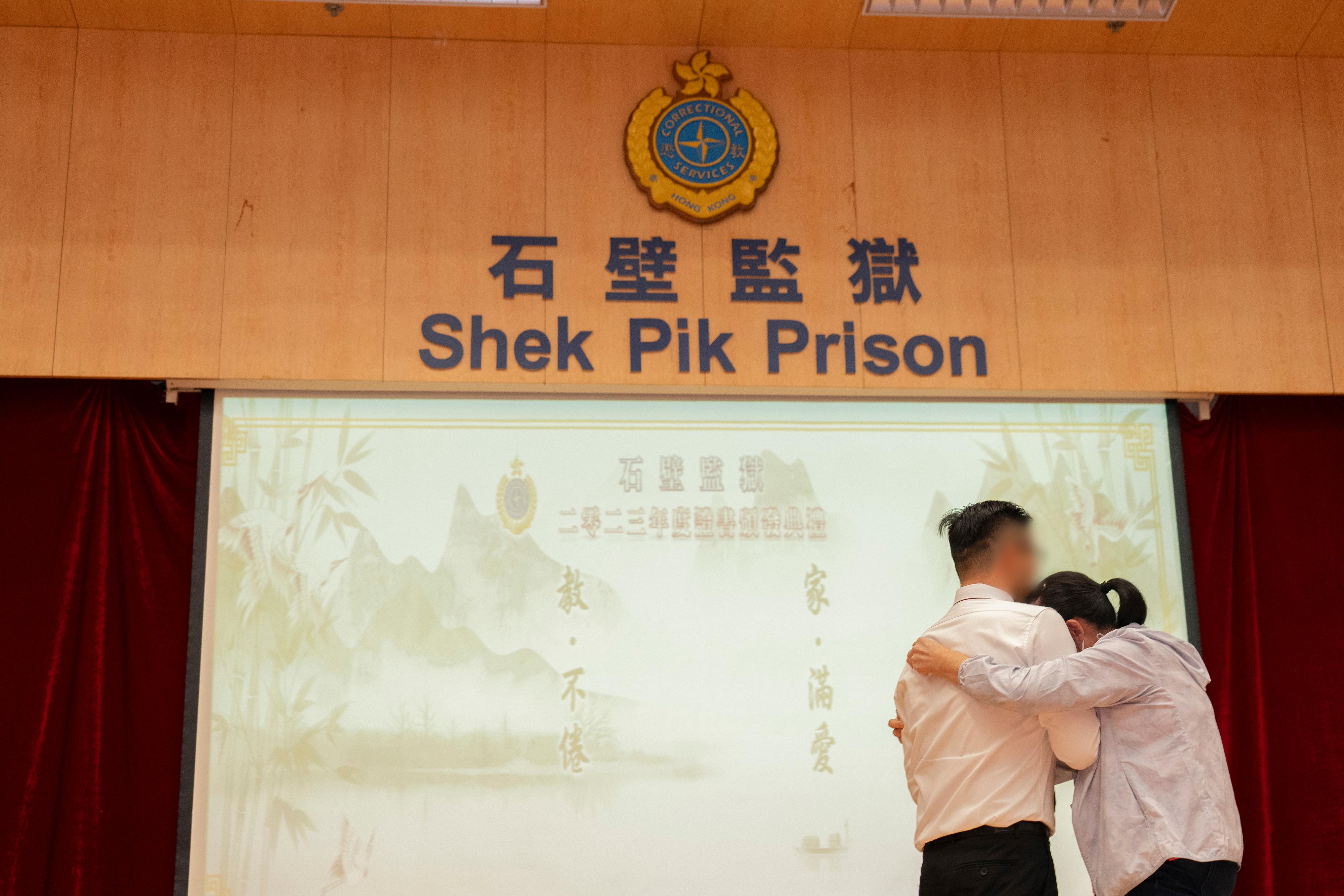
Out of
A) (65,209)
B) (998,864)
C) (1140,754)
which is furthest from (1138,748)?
(65,209)

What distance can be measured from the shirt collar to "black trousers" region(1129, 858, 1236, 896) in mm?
Answer: 618

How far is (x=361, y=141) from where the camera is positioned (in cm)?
400

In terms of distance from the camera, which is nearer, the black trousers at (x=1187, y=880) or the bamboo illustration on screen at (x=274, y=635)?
the black trousers at (x=1187, y=880)

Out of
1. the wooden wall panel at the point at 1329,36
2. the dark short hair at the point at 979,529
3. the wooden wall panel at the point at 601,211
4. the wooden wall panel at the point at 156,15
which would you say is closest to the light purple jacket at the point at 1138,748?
the dark short hair at the point at 979,529

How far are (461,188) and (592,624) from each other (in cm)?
160

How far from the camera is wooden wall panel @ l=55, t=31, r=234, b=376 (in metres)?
3.80

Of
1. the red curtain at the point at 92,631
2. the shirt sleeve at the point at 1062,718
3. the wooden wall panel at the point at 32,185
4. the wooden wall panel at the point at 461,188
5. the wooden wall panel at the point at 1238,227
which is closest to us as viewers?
the shirt sleeve at the point at 1062,718

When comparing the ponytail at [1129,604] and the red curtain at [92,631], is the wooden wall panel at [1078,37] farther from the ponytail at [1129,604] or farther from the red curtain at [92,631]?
the red curtain at [92,631]

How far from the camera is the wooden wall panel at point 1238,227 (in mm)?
4098

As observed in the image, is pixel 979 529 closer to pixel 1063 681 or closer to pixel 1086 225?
pixel 1063 681

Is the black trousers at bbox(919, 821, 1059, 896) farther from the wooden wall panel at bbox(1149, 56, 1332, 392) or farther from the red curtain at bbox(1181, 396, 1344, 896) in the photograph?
the wooden wall panel at bbox(1149, 56, 1332, 392)

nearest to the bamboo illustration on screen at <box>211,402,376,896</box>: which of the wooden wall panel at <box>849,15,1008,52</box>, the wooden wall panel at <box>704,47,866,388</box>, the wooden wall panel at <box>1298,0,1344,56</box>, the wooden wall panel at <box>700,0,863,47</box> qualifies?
the wooden wall panel at <box>704,47,866,388</box>

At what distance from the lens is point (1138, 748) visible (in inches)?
94.0

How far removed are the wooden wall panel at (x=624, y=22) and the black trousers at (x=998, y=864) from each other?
116 inches
